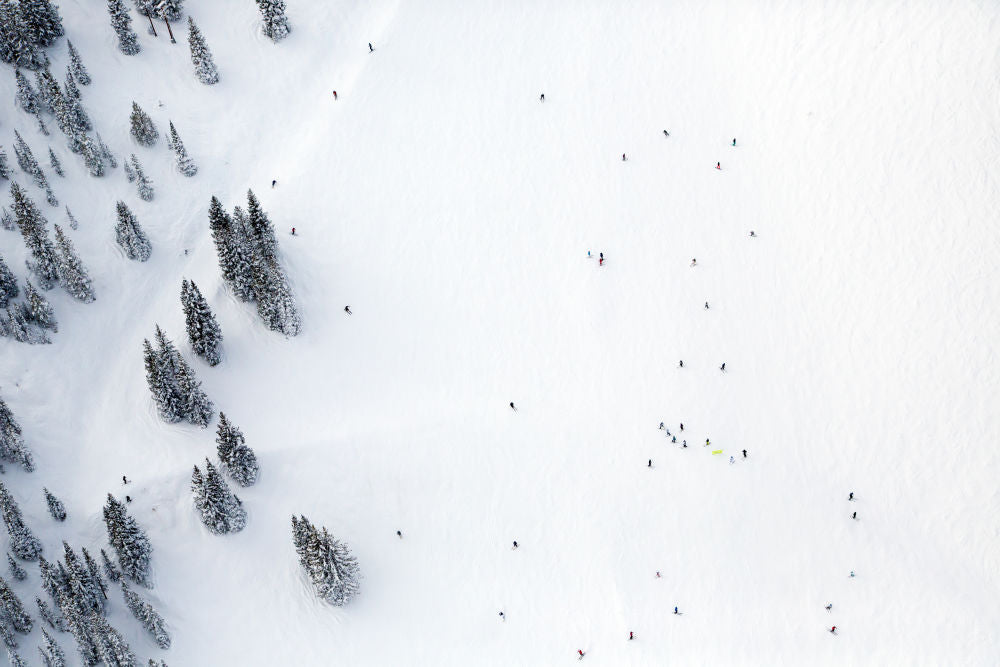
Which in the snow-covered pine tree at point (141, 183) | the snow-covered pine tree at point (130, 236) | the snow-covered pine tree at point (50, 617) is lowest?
the snow-covered pine tree at point (50, 617)

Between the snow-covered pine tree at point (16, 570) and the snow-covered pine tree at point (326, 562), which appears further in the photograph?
the snow-covered pine tree at point (326, 562)

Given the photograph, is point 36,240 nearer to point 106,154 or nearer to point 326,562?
point 106,154

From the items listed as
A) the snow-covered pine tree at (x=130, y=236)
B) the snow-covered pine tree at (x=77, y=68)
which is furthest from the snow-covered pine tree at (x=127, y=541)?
the snow-covered pine tree at (x=77, y=68)

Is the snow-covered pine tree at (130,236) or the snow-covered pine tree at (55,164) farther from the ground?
the snow-covered pine tree at (55,164)

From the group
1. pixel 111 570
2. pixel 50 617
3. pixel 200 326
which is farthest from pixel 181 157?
pixel 50 617

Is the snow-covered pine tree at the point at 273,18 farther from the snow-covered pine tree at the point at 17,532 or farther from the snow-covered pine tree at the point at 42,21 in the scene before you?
the snow-covered pine tree at the point at 17,532

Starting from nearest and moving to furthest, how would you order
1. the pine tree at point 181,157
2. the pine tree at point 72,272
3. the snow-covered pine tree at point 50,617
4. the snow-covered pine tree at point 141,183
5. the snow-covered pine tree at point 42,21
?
the snow-covered pine tree at point 50,617, the pine tree at point 72,272, the snow-covered pine tree at point 141,183, the pine tree at point 181,157, the snow-covered pine tree at point 42,21
